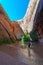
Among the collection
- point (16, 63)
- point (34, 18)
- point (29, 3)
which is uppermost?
point (29, 3)

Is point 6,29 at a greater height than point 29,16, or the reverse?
point 29,16

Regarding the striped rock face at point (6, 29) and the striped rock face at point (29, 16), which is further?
the striped rock face at point (29, 16)

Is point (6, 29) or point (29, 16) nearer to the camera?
point (6, 29)

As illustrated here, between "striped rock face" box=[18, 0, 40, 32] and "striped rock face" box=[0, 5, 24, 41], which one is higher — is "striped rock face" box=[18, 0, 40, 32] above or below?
above

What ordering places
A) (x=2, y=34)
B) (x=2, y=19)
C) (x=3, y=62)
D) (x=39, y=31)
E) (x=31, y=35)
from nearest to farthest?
(x=3, y=62) → (x=2, y=34) → (x=2, y=19) → (x=31, y=35) → (x=39, y=31)

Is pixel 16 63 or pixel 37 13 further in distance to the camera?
pixel 37 13

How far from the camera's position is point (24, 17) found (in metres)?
22.1

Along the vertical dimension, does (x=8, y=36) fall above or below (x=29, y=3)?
below

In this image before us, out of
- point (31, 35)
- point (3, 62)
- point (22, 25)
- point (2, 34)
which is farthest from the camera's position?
point (22, 25)

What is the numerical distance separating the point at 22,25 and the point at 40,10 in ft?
8.58

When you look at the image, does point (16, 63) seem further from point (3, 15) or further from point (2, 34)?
point (3, 15)

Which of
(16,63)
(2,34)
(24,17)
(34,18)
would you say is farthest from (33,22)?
(16,63)

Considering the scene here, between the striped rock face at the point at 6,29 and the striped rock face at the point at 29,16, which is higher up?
the striped rock face at the point at 29,16

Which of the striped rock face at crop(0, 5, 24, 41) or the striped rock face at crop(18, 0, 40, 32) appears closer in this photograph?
the striped rock face at crop(0, 5, 24, 41)
